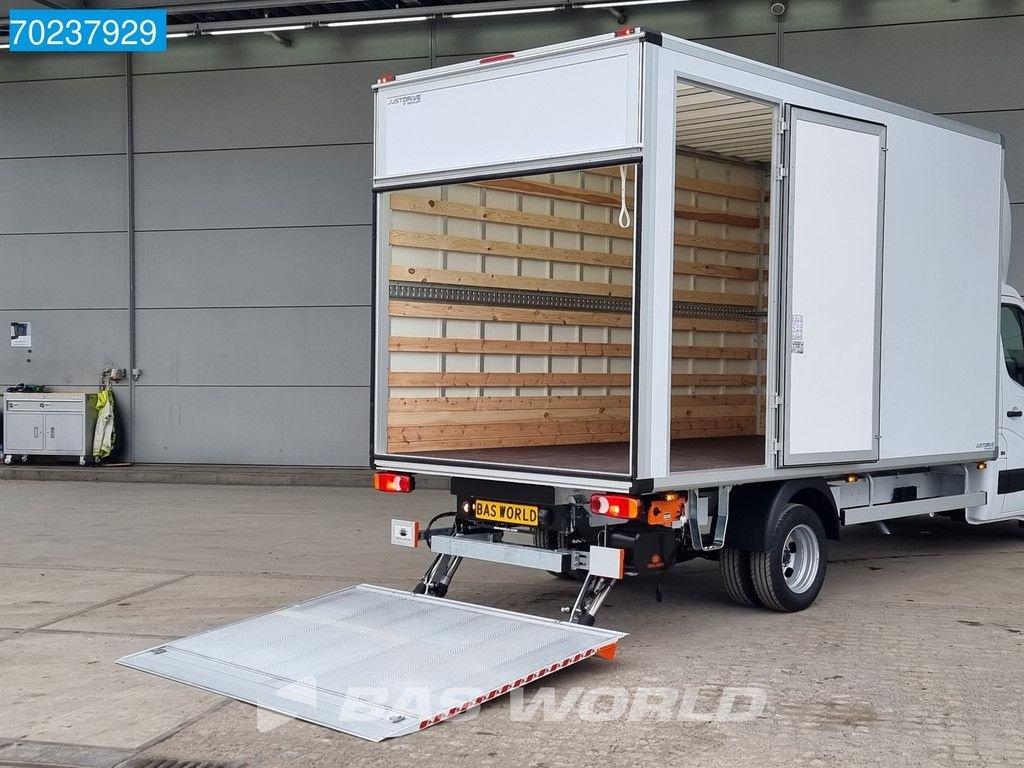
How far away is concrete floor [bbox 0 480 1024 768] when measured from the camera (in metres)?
4.60

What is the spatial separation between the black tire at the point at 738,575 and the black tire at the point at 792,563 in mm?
35

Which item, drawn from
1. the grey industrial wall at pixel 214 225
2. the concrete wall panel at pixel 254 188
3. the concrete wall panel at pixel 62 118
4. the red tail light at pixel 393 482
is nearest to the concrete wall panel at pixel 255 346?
the grey industrial wall at pixel 214 225

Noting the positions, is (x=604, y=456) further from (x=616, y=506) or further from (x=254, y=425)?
(x=254, y=425)

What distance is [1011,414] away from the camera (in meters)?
8.80

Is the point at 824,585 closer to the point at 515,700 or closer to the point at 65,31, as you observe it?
the point at 515,700

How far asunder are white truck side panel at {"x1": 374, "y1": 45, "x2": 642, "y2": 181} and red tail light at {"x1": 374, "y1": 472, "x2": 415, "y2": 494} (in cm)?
180

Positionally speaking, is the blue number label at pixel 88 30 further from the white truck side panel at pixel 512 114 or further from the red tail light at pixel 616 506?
the red tail light at pixel 616 506

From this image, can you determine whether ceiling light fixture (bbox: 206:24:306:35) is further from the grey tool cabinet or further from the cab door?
the cab door

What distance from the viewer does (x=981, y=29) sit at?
13.0 m

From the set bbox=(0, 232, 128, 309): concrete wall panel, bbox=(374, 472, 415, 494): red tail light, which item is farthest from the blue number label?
bbox=(374, 472, 415, 494): red tail light

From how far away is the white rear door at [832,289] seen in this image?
21.7ft

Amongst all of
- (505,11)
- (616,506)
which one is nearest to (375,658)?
(616,506)

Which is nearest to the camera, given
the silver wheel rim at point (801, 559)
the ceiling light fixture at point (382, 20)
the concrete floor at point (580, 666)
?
the concrete floor at point (580, 666)

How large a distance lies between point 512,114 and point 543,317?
2.41 metres
